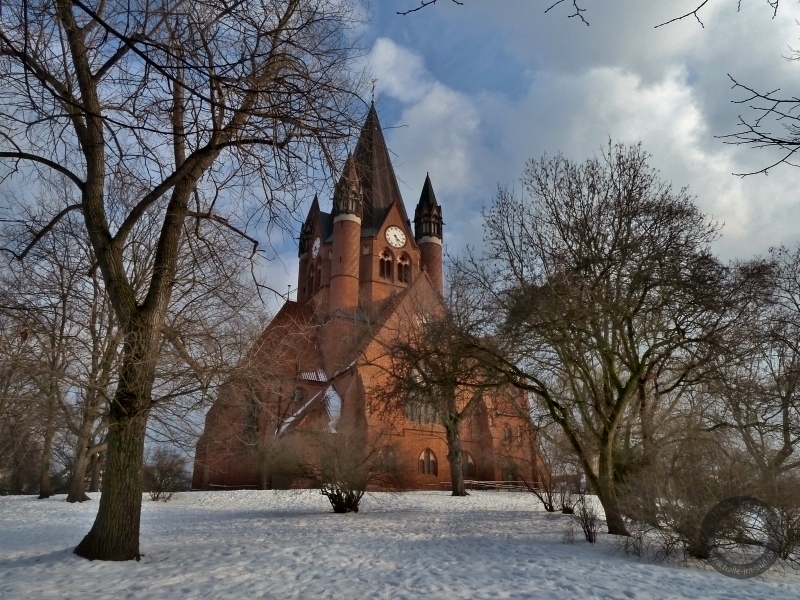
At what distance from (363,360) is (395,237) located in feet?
58.9

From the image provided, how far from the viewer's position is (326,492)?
1527cm

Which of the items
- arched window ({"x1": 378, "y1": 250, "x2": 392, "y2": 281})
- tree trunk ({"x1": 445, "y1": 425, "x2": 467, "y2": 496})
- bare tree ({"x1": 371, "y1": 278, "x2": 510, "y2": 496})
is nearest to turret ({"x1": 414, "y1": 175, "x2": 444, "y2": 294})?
arched window ({"x1": 378, "y1": 250, "x2": 392, "y2": 281})

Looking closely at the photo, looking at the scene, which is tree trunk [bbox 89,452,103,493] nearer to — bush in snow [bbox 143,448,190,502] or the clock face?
bush in snow [bbox 143,448,190,502]

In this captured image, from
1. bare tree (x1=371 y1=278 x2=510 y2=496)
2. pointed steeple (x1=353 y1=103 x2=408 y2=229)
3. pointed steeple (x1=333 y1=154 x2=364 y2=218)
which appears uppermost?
pointed steeple (x1=353 y1=103 x2=408 y2=229)

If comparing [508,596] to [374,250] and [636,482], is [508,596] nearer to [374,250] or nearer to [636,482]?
[636,482]

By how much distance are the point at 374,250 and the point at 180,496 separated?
846 inches

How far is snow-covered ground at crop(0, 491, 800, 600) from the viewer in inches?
241

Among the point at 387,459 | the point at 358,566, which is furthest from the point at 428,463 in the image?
the point at 358,566

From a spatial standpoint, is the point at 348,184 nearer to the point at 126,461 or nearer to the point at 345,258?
the point at 126,461

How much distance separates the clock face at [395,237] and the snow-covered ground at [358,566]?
2965 cm

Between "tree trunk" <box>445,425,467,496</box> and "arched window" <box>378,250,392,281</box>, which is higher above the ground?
"arched window" <box>378,250,392,281</box>

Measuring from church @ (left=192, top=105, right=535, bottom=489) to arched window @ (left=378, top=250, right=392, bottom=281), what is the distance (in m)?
0.08

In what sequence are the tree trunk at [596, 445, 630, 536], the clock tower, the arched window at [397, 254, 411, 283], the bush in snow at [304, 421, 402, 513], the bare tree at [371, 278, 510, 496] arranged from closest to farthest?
the tree trunk at [596, 445, 630, 536], the bare tree at [371, 278, 510, 496], the bush in snow at [304, 421, 402, 513], the clock tower, the arched window at [397, 254, 411, 283]

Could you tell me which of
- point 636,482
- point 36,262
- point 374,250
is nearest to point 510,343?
point 636,482
